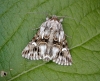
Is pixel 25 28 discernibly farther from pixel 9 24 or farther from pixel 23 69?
pixel 23 69

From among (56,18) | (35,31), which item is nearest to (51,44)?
(35,31)

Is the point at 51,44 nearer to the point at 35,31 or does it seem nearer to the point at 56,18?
the point at 35,31

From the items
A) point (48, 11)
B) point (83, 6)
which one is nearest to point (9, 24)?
point (48, 11)

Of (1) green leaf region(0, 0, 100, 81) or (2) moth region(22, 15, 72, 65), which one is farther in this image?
(2) moth region(22, 15, 72, 65)

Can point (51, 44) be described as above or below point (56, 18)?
below

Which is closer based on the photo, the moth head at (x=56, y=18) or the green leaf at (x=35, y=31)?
the green leaf at (x=35, y=31)
